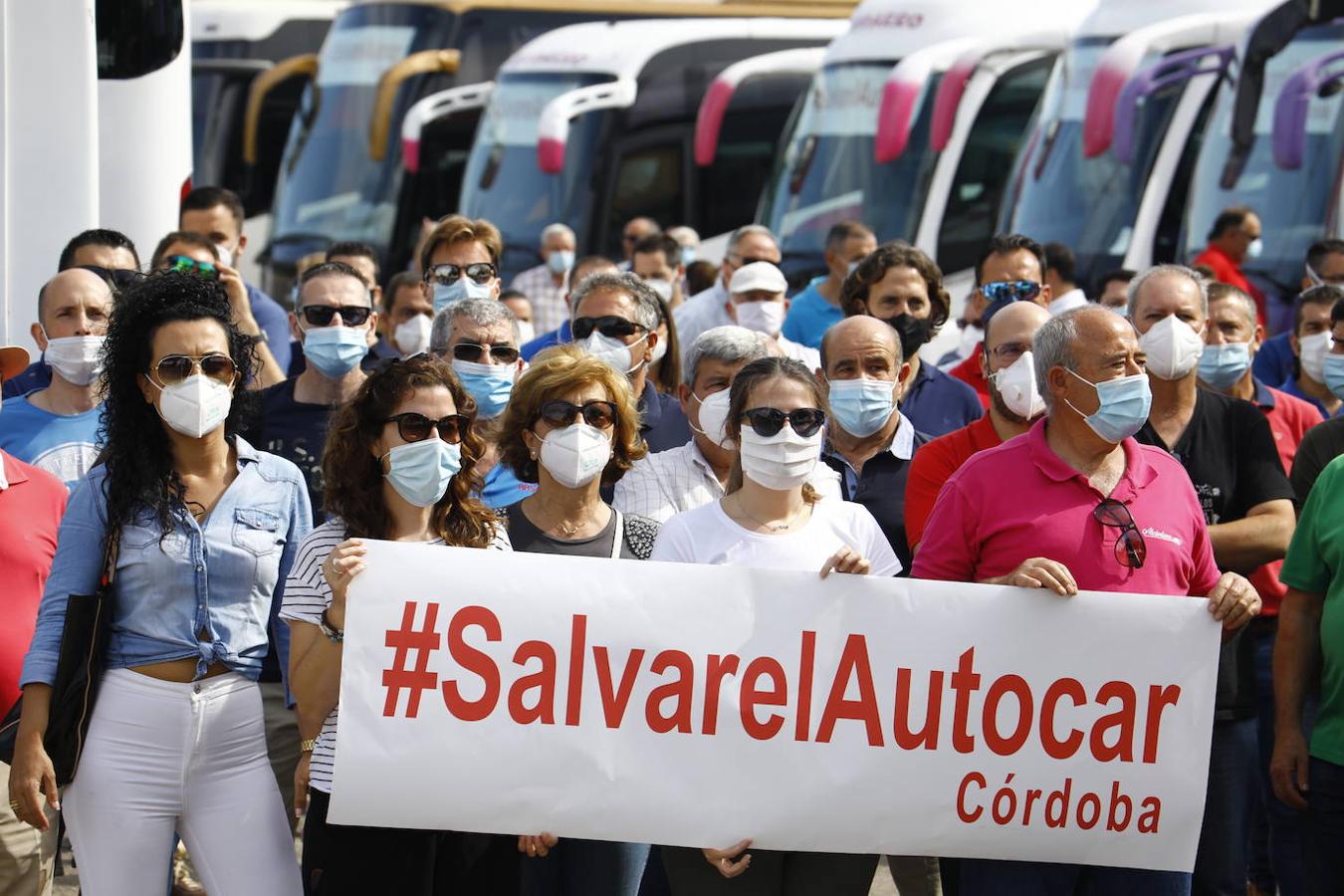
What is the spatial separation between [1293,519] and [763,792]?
5.49ft

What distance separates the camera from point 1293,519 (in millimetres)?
5355

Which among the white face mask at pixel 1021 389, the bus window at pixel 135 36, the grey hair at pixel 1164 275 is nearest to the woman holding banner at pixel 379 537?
the white face mask at pixel 1021 389

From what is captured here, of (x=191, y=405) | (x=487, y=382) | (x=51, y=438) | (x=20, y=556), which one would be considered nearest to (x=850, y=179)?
(x=487, y=382)

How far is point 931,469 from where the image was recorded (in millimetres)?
5500

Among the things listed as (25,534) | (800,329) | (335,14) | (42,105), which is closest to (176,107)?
(42,105)

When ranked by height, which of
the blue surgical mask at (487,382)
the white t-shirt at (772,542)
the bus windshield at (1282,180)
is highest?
the white t-shirt at (772,542)

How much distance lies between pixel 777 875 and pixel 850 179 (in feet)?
42.2

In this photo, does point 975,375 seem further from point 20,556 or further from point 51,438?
point 20,556

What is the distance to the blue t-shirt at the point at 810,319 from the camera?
971cm

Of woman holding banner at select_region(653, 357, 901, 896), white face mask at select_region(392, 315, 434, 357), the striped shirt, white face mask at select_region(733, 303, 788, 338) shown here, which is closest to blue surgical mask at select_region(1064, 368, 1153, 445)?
woman holding banner at select_region(653, 357, 901, 896)

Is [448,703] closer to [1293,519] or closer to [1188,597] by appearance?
[1188,597]

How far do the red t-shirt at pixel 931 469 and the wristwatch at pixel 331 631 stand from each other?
161 centimetres

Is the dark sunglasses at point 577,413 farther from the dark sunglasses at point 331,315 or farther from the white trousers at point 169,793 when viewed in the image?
the dark sunglasses at point 331,315

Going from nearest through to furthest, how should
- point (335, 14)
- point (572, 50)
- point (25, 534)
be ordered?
point (25, 534) → point (572, 50) → point (335, 14)
